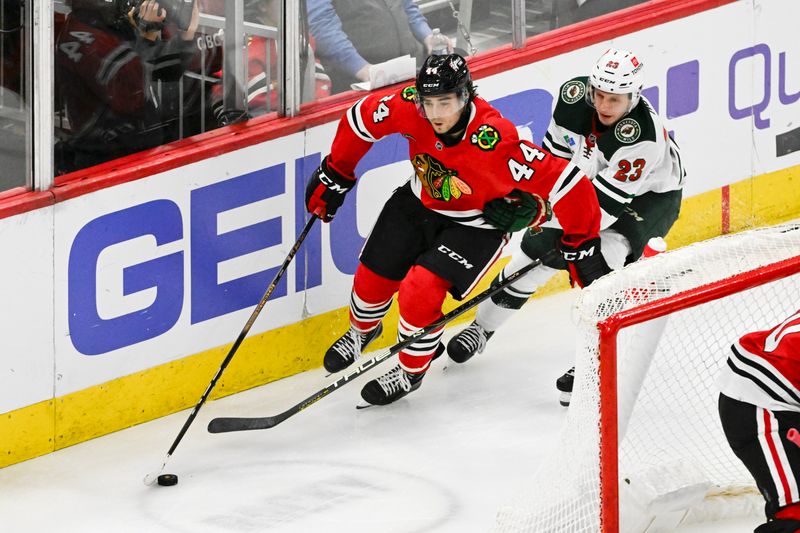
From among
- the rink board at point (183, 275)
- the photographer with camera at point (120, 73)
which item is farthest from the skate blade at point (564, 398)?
the photographer with camera at point (120, 73)

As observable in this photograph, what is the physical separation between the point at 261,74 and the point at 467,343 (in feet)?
3.39

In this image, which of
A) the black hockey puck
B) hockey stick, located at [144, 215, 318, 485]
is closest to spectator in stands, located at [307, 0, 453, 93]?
hockey stick, located at [144, 215, 318, 485]

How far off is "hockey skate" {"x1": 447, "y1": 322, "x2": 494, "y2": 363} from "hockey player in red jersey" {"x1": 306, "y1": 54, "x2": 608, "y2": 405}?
0.85 ft

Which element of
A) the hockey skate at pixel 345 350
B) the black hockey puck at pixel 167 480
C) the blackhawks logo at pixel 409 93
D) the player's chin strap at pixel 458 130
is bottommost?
the black hockey puck at pixel 167 480

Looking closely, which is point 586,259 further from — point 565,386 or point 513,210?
point 565,386

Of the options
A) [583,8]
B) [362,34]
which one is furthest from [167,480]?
[583,8]

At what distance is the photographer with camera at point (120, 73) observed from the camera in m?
4.96

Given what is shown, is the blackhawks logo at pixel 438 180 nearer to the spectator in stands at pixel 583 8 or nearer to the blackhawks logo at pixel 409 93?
the blackhawks logo at pixel 409 93

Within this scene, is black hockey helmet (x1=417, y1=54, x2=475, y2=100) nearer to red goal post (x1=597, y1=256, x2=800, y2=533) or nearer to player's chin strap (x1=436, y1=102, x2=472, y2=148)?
player's chin strap (x1=436, y1=102, x2=472, y2=148)

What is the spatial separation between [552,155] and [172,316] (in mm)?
1210

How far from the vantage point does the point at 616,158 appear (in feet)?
16.5

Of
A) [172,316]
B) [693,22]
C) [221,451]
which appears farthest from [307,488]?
[693,22]

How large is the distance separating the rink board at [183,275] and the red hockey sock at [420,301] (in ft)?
1.68

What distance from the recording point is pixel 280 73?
17.9ft
